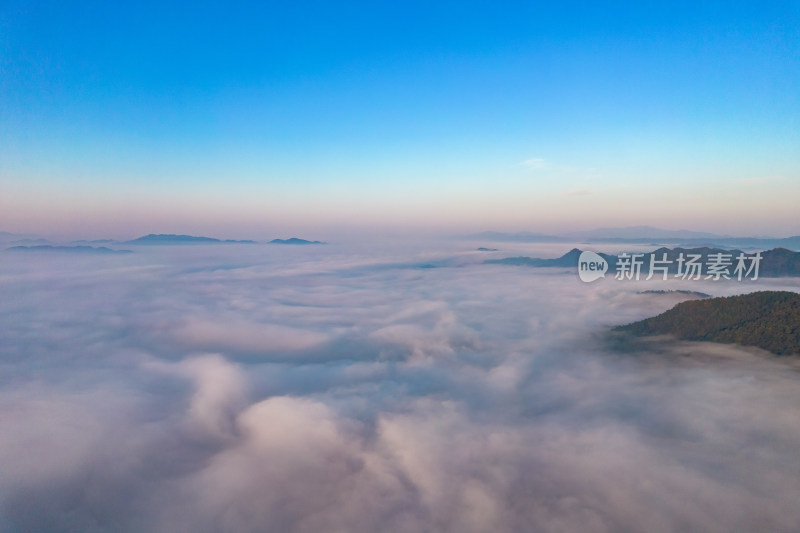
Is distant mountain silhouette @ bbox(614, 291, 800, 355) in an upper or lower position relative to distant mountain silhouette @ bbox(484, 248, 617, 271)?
lower

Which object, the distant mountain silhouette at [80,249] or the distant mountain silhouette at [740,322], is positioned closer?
the distant mountain silhouette at [740,322]

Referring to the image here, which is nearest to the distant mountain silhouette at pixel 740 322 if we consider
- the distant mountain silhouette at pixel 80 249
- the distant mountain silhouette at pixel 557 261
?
the distant mountain silhouette at pixel 557 261

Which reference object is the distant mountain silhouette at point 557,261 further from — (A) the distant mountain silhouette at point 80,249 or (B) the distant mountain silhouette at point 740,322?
(A) the distant mountain silhouette at point 80,249

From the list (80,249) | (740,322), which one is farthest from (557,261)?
(80,249)

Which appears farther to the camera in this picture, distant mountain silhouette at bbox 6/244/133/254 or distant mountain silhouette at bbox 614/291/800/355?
distant mountain silhouette at bbox 6/244/133/254

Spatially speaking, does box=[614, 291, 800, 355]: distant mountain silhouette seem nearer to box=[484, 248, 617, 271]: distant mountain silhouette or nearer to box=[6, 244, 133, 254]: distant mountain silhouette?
box=[484, 248, 617, 271]: distant mountain silhouette

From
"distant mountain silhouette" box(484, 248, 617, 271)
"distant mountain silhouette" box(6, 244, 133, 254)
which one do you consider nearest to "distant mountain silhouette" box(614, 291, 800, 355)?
"distant mountain silhouette" box(484, 248, 617, 271)

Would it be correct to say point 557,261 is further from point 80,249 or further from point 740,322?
point 80,249

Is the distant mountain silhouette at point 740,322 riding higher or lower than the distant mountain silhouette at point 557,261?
lower

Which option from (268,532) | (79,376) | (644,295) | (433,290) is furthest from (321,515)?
(644,295)
